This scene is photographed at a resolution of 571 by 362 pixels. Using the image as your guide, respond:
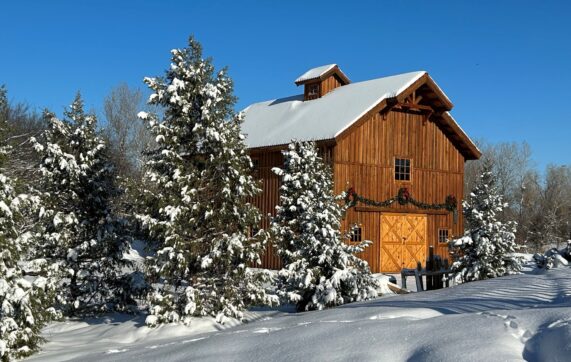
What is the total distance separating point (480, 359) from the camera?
16.5ft

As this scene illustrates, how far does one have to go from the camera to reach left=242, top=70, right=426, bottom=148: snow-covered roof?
76.6 ft

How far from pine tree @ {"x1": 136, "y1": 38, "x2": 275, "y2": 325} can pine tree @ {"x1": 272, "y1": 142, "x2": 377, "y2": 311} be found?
3.77 feet

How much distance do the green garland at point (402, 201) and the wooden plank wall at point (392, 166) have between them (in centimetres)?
19

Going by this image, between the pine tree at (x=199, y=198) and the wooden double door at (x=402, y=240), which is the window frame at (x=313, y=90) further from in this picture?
the pine tree at (x=199, y=198)

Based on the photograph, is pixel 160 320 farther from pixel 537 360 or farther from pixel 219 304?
pixel 537 360

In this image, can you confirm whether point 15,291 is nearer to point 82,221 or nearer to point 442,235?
point 82,221

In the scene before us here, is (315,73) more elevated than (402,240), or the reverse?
(315,73)

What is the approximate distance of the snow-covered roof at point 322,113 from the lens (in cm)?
2334

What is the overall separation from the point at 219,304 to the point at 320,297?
2502 mm

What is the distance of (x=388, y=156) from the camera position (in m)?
24.8

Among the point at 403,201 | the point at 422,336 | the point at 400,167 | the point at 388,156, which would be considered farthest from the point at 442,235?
the point at 422,336

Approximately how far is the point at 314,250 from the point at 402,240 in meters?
11.0

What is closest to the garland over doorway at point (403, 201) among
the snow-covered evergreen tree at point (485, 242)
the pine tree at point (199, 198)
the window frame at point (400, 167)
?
the window frame at point (400, 167)

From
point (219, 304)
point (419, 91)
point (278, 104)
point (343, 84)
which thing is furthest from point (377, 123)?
point (219, 304)
